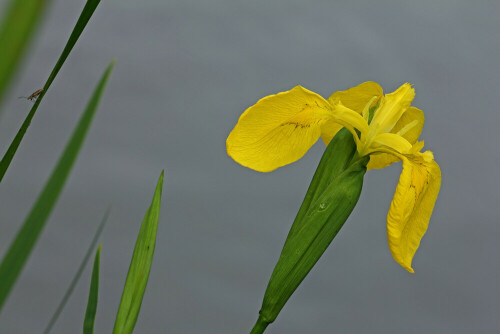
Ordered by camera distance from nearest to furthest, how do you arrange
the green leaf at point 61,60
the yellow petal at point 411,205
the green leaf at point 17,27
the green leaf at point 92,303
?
the green leaf at point 17,27
the green leaf at point 61,60
the green leaf at point 92,303
the yellow petal at point 411,205

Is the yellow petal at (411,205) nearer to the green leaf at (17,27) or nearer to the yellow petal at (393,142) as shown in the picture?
the yellow petal at (393,142)

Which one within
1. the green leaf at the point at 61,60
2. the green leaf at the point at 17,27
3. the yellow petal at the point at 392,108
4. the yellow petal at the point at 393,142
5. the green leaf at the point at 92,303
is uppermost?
the yellow petal at the point at 392,108

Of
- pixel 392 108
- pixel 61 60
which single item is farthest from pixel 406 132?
pixel 61 60

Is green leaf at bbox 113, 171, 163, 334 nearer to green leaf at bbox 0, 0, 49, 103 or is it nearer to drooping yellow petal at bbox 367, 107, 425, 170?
drooping yellow petal at bbox 367, 107, 425, 170

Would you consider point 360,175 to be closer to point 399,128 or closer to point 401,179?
point 401,179

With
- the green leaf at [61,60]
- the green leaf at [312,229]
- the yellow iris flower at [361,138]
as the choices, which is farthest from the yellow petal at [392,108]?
the green leaf at [61,60]

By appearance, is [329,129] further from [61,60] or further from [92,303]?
[61,60]

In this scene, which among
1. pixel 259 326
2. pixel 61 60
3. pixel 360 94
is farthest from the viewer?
pixel 360 94
